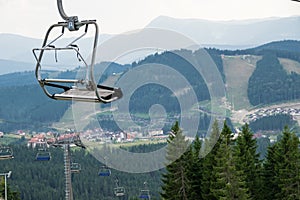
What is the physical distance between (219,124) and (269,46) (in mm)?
106916

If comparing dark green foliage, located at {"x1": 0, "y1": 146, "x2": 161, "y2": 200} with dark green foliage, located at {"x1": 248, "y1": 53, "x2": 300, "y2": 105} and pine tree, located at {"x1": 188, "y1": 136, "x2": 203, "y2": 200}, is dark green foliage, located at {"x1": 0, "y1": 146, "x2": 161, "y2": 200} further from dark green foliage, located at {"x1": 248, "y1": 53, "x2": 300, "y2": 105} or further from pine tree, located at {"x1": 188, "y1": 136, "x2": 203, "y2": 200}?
dark green foliage, located at {"x1": 248, "y1": 53, "x2": 300, "y2": 105}

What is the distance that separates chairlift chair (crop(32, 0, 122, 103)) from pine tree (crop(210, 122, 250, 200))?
43.9 ft

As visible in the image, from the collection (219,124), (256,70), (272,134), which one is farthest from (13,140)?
(219,124)

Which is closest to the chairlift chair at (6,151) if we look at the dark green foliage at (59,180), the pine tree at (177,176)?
the pine tree at (177,176)

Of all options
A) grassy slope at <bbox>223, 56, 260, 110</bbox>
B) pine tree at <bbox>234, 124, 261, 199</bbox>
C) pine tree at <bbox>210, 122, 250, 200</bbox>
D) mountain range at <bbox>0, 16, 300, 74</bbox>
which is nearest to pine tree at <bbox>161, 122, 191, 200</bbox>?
pine tree at <bbox>210, 122, 250, 200</bbox>

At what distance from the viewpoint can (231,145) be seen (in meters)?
17.8

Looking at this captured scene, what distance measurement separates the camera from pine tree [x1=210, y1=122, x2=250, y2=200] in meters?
16.3

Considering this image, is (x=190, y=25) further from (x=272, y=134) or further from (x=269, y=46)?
(x=272, y=134)

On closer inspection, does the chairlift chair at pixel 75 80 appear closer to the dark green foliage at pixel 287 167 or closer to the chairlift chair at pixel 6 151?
the chairlift chair at pixel 6 151

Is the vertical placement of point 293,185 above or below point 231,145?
below

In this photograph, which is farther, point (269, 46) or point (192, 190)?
point (269, 46)

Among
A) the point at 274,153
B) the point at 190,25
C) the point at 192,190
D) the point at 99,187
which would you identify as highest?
the point at 190,25

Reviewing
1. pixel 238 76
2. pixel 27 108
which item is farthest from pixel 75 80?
pixel 238 76

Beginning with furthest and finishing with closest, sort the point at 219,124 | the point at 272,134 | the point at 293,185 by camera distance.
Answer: the point at 272,134 < the point at 219,124 < the point at 293,185
